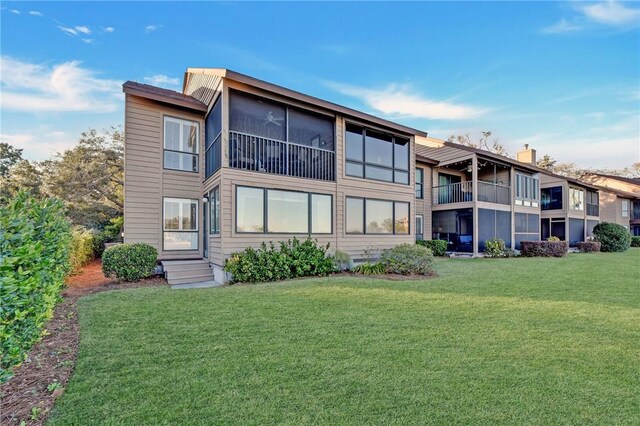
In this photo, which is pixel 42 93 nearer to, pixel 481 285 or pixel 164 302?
pixel 164 302

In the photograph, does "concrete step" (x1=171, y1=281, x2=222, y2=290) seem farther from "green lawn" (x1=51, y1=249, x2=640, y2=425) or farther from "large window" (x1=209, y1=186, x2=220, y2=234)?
"green lawn" (x1=51, y1=249, x2=640, y2=425)

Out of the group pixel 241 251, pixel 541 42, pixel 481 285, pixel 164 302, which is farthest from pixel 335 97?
pixel 164 302

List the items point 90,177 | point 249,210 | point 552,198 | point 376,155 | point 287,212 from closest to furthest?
1. point 249,210
2. point 287,212
3. point 376,155
4. point 90,177
5. point 552,198

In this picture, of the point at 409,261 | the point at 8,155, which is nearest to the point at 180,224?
the point at 409,261

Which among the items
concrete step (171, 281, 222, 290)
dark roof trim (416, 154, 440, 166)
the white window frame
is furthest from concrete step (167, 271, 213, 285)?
dark roof trim (416, 154, 440, 166)

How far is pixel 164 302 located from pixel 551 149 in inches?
2086

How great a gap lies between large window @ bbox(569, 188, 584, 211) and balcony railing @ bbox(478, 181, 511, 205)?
32.4 feet

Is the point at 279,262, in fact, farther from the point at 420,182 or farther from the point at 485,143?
the point at 485,143

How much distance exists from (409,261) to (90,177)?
18.7 metres

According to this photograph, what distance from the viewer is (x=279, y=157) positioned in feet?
36.2

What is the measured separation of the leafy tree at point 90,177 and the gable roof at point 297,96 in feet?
29.5

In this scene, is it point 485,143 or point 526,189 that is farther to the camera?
point 485,143

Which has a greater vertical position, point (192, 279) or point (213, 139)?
point (213, 139)

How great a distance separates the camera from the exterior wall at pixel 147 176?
1095 cm
